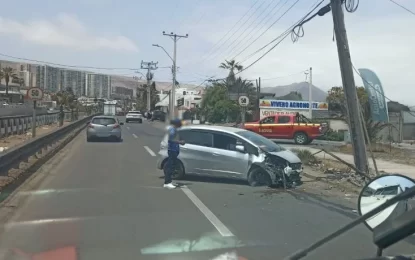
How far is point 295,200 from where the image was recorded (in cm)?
1107

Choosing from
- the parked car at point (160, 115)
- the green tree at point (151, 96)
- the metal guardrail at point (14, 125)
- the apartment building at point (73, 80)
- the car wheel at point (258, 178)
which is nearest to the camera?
the parked car at point (160, 115)

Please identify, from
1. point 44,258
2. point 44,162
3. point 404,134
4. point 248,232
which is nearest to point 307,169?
point 44,162

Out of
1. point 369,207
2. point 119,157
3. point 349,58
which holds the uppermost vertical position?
point 349,58

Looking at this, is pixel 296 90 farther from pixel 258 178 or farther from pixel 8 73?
pixel 258 178

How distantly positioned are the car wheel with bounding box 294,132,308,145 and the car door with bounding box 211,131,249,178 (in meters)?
18.2

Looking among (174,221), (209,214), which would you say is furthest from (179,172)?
(174,221)

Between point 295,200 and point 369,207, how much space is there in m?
7.87

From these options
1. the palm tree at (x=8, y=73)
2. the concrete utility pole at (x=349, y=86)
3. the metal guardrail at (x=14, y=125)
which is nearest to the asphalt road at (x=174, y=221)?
the concrete utility pole at (x=349, y=86)

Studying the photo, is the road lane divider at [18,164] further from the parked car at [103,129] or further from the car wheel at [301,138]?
the car wheel at [301,138]

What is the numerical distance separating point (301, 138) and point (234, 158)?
18626 mm

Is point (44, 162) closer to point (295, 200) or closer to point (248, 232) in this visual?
point (295, 200)

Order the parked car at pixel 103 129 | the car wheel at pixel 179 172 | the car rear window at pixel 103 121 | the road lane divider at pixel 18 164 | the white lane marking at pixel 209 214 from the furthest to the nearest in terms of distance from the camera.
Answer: the car rear window at pixel 103 121
the parked car at pixel 103 129
the car wheel at pixel 179 172
the road lane divider at pixel 18 164
the white lane marking at pixel 209 214

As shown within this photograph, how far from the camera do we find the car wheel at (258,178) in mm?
12969

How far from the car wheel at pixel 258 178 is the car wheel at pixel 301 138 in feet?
61.4
